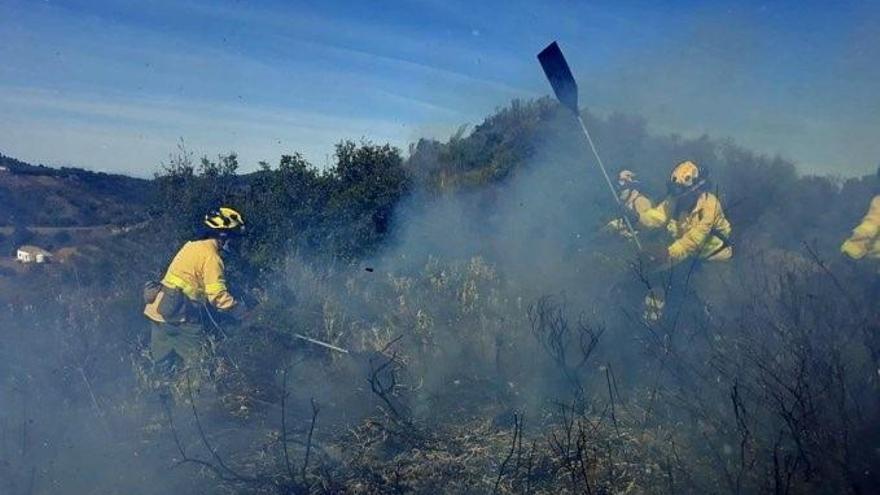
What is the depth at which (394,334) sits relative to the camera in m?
6.51

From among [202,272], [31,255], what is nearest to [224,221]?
[202,272]

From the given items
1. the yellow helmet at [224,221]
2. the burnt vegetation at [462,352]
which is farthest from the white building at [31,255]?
the yellow helmet at [224,221]

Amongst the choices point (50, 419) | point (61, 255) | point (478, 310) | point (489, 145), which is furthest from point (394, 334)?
point (61, 255)

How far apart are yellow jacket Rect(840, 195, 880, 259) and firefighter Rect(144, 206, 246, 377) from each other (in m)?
6.32

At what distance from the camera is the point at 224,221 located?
5.94 metres

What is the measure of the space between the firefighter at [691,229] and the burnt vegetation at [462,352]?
0.77ft

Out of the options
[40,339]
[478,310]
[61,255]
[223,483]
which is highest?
[61,255]

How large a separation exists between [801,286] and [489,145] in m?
8.36

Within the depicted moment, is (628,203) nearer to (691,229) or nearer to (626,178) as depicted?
(626,178)

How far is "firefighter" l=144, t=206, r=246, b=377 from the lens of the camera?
5871 mm

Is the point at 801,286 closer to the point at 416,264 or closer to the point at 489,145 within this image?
the point at 416,264

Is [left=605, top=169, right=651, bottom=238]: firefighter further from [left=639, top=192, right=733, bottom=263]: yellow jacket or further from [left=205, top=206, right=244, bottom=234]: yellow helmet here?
[left=205, top=206, right=244, bottom=234]: yellow helmet

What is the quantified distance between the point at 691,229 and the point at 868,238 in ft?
6.15

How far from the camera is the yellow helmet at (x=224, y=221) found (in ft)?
19.4
